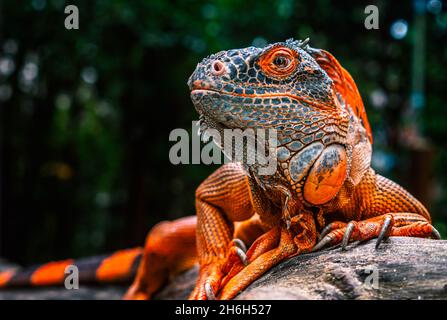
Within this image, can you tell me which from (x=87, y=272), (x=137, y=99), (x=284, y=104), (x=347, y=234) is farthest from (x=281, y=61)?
(x=137, y=99)

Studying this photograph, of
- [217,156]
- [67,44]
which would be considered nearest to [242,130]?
[217,156]

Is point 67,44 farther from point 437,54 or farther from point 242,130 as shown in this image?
point 242,130

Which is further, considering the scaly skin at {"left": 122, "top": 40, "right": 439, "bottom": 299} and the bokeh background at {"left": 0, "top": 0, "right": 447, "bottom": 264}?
the bokeh background at {"left": 0, "top": 0, "right": 447, "bottom": 264}

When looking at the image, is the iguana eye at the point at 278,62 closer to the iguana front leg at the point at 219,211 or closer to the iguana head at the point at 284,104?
the iguana head at the point at 284,104

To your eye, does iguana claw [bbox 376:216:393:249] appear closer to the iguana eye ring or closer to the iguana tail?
the iguana eye ring

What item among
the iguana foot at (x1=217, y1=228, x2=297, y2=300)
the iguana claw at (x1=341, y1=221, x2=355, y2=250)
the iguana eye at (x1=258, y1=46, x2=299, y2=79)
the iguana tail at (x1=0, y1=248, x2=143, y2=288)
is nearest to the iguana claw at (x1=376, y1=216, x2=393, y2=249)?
the iguana claw at (x1=341, y1=221, x2=355, y2=250)

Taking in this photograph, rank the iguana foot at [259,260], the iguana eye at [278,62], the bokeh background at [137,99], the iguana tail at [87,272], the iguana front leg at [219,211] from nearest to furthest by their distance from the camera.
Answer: the iguana eye at [278,62] < the iguana foot at [259,260] < the iguana front leg at [219,211] < the iguana tail at [87,272] < the bokeh background at [137,99]

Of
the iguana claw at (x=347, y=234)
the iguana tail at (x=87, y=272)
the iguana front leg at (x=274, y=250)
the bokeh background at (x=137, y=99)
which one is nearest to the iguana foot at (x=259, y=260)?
the iguana front leg at (x=274, y=250)

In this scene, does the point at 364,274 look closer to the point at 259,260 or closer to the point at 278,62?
the point at 259,260
